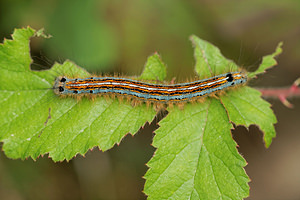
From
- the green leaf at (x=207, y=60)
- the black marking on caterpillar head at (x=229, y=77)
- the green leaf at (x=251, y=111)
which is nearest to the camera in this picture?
the green leaf at (x=251, y=111)

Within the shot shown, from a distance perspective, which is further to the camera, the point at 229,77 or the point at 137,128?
the point at 229,77

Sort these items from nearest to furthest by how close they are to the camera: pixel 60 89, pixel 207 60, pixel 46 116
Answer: pixel 46 116 < pixel 60 89 < pixel 207 60

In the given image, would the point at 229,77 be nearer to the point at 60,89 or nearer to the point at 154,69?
the point at 154,69

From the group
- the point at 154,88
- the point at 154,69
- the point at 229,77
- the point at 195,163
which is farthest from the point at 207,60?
the point at 195,163

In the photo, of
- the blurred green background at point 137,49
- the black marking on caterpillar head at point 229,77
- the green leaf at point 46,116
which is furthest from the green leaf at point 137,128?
the blurred green background at point 137,49

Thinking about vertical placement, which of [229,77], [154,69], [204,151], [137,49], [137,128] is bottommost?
[204,151]

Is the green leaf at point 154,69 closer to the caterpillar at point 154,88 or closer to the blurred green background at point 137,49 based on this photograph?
the caterpillar at point 154,88

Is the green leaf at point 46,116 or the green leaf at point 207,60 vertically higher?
the green leaf at point 207,60

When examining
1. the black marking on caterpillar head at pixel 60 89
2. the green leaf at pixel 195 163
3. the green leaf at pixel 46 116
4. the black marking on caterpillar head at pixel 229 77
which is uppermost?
the black marking on caterpillar head at pixel 229 77
